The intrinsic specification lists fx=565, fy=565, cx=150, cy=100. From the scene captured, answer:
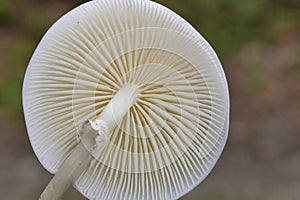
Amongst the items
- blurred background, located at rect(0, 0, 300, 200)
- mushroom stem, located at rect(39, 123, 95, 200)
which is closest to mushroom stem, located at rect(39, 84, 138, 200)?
mushroom stem, located at rect(39, 123, 95, 200)

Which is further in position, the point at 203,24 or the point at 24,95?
the point at 203,24

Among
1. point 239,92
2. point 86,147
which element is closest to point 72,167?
point 86,147

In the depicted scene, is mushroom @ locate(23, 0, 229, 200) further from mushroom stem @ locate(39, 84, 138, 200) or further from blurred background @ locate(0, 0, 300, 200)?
blurred background @ locate(0, 0, 300, 200)

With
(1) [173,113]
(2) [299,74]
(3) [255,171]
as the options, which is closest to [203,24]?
(2) [299,74]

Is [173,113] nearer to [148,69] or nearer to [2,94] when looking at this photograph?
[148,69]

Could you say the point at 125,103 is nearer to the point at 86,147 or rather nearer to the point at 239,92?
the point at 86,147

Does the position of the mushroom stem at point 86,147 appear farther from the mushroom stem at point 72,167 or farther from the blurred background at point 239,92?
the blurred background at point 239,92

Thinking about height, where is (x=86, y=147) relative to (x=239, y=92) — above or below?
below
